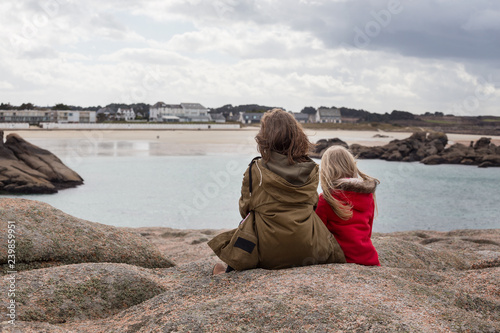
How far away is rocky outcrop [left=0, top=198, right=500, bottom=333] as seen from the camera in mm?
3246

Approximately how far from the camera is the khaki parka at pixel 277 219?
4188 millimetres

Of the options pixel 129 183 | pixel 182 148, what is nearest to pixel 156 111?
pixel 182 148

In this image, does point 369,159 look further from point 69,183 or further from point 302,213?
point 302,213

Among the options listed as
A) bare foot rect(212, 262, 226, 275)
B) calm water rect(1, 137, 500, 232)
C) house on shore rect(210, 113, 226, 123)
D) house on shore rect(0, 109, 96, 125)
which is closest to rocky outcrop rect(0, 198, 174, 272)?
bare foot rect(212, 262, 226, 275)

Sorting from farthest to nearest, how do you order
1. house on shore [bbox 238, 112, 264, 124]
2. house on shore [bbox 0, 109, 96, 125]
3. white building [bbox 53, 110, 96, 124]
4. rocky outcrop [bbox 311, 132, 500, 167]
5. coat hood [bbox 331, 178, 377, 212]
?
house on shore [bbox 238, 112, 264, 124], white building [bbox 53, 110, 96, 124], house on shore [bbox 0, 109, 96, 125], rocky outcrop [bbox 311, 132, 500, 167], coat hood [bbox 331, 178, 377, 212]

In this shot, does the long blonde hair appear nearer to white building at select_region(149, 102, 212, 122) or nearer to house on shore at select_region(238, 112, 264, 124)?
house on shore at select_region(238, 112, 264, 124)

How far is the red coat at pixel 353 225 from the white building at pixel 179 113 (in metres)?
95.9

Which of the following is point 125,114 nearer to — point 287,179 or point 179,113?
point 179,113

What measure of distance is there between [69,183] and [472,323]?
702 inches

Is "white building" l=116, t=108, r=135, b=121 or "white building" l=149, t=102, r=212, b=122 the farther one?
"white building" l=149, t=102, r=212, b=122

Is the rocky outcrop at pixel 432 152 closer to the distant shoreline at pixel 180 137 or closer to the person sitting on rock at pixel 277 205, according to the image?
the distant shoreline at pixel 180 137

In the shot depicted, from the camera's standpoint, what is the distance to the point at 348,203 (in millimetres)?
4633

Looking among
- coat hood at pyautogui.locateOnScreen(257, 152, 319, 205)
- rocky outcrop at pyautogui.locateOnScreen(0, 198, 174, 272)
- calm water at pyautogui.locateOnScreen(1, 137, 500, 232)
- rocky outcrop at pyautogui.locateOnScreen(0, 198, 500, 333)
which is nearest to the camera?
rocky outcrop at pyautogui.locateOnScreen(0, 198, 500, 333)

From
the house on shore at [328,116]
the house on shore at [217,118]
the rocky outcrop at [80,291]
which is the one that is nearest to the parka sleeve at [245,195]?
the rocky outcrop at [80,291]
